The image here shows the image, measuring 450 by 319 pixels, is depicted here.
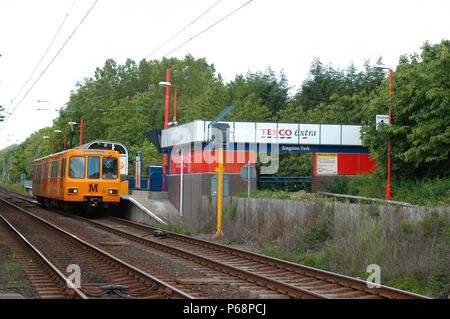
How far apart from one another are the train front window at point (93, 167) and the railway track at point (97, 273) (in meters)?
8.23

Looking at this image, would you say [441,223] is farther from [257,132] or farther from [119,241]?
[257,132]

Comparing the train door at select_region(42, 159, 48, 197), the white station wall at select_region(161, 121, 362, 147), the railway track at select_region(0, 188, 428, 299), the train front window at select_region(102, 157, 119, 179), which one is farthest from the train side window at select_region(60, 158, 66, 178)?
the railway track at select_region(0, 188, 428, 299)

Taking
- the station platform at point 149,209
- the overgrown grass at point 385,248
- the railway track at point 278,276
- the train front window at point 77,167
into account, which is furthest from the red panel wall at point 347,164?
the overgrown grass at point 385,248

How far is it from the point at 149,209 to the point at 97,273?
14.9m

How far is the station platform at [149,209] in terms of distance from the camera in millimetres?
25484

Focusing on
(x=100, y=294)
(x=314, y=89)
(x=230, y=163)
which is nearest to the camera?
(x=100, y=294)

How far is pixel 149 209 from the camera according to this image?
2656cm

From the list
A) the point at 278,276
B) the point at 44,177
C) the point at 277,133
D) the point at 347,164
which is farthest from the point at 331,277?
the point at 44,177

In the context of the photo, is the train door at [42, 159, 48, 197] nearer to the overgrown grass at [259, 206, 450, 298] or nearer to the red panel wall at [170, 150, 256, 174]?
the red panel wall at [170, 150, 256, 174]

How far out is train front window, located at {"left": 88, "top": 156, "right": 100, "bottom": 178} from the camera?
88.1 feet

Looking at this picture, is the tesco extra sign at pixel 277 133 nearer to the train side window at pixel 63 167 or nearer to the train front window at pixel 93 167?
the train front window at pixel 93 167
